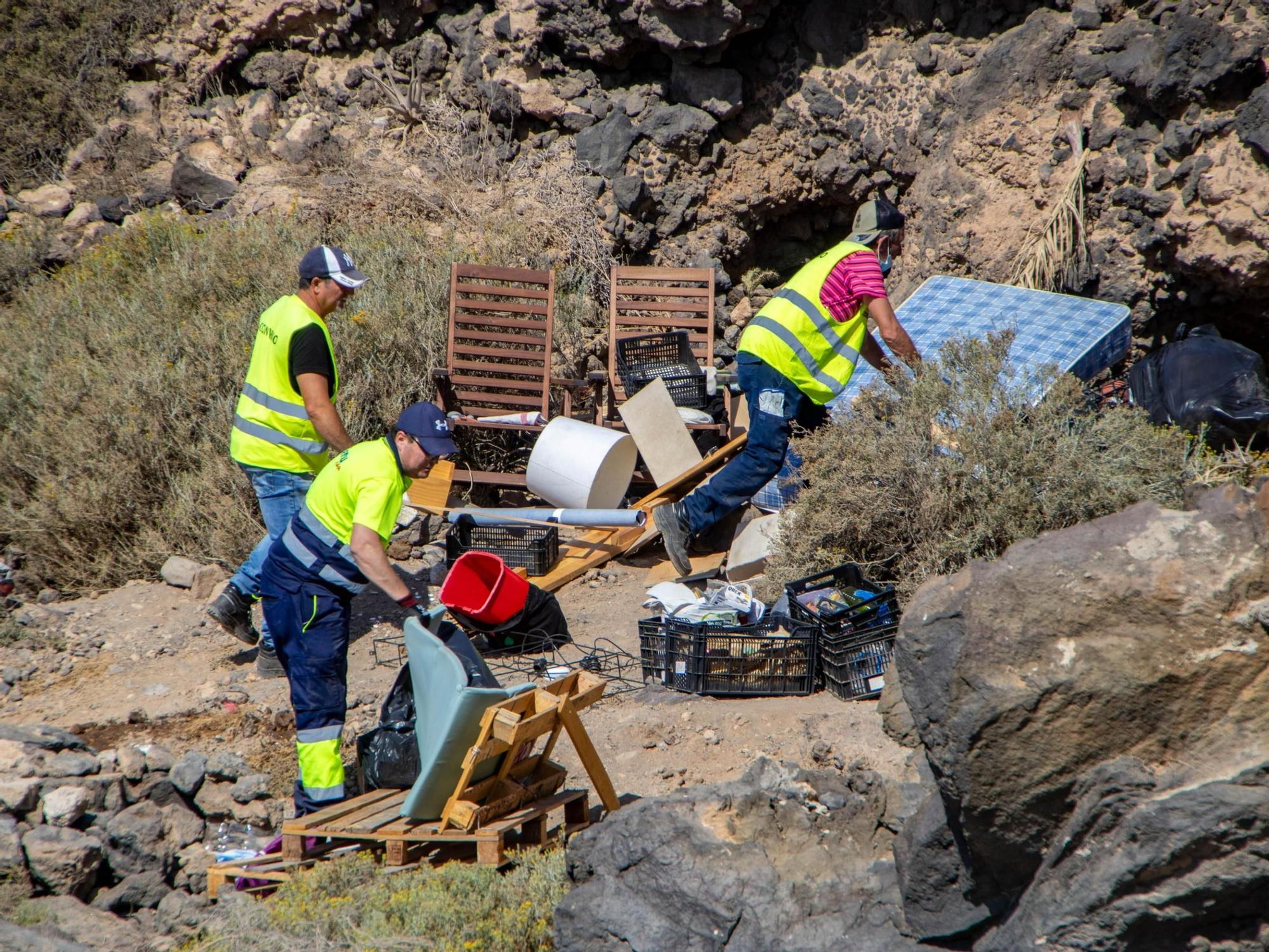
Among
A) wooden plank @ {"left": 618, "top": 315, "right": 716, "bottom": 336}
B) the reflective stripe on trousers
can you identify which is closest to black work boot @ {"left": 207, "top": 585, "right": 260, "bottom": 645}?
the reflective stripe on trousers

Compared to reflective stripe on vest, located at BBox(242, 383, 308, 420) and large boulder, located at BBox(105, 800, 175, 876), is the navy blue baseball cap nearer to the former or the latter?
reflective stripe on vest, located at BBox(242, 383, 308, 420)

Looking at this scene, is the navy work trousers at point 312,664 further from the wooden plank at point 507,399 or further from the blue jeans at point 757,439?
the wooden plank at point 507,399

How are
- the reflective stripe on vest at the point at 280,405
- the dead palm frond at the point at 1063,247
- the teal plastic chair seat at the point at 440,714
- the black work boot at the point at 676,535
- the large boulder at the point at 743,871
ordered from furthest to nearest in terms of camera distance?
the dead palm frond at the point at 1063,247
the black work boot at the point at 676,535
the reflective stripe on vest at the point at 280,405
the teal plastic chair seat at the point at 440,714
the large boulder at the point at 743,871

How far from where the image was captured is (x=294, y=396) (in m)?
4.77

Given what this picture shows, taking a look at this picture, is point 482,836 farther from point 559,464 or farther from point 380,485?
point 559,464

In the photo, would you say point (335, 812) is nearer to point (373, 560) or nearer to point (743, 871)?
point (373, 560)

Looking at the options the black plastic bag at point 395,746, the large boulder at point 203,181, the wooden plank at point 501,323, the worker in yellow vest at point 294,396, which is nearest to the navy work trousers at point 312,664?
the black plastic bag at point 395,746

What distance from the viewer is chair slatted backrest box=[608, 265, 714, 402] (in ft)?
26.3

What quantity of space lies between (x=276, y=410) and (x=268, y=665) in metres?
1.28

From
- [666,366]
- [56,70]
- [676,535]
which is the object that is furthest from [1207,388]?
[56,70]

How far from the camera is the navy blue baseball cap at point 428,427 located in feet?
12.5

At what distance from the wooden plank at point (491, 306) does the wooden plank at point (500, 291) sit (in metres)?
0.06

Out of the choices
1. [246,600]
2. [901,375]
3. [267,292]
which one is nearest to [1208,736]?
[901,375]

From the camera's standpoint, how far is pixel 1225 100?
22.2ft
